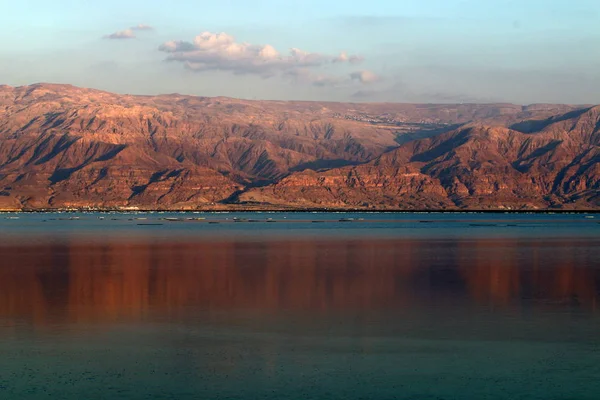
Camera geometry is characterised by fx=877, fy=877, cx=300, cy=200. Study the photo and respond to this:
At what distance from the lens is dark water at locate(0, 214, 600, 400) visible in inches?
1248

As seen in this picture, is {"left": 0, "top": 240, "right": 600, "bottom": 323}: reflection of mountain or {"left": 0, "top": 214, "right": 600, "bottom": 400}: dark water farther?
{"left": 0, "top": 240, "right": 600, "bottom": 323}: reflection of mountain

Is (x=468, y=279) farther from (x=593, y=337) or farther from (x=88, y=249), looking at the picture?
(x=88, y=249)

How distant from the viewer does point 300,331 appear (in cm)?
4250

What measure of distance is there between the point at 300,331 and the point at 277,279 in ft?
85.3

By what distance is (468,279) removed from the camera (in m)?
67.9

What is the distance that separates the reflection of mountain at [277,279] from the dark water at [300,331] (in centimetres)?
20

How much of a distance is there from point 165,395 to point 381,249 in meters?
80.0

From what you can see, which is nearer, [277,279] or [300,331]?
[300,331]

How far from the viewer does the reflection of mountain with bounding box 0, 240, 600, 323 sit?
53125 millimetres

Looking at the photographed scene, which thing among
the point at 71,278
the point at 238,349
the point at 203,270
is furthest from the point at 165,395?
the point at 203,270

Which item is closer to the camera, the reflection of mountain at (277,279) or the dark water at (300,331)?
the dark water at (300,331)

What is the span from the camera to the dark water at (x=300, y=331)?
31703 millimetres

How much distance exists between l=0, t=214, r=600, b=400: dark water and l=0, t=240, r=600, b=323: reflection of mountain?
0.66 ft

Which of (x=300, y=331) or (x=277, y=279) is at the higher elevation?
(x=300, y=331)
